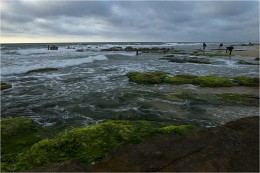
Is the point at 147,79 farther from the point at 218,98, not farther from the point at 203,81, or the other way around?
the point at 218,98

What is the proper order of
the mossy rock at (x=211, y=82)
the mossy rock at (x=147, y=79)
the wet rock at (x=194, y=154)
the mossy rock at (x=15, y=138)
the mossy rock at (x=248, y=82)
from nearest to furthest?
the wet rock at (x=194, y=154)
the mossy rock at (x=15, y=138)
the mossy rock at (x=211, y=82)
the mossy rock at (x=248, y=82)
the mossy rock at (x=147, y=79)

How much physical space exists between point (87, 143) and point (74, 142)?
1.22ft

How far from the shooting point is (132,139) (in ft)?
22.3

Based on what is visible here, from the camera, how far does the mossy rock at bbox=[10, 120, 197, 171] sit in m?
5.73

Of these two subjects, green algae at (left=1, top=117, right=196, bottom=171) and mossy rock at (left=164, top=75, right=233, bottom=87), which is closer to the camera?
green algae at (left=1, top=117, right=196, bottom=171)

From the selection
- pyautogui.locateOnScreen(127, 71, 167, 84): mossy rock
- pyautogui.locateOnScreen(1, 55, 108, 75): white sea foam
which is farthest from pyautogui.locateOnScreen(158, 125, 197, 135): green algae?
pyautogui.locateOnScreen(1, 55, 108, 75): white sea foam

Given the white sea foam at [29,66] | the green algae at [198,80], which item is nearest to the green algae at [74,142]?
the green algae at [198,80]

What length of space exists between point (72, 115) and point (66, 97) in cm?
375

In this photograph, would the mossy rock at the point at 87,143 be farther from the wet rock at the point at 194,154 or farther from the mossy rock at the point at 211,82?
the mossy rock at the point at 211,82

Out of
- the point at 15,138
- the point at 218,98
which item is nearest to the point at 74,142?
the point at 15,138

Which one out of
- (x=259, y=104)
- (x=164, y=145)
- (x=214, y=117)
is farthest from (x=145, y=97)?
(x=164, y=145)

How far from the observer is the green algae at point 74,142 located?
5.74m

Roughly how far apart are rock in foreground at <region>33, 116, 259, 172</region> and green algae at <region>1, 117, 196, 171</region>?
0.54 meters

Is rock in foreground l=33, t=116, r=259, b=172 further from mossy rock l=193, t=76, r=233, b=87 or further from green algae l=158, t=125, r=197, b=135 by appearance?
mossy rock l=193, t=76, r=233, b=87
